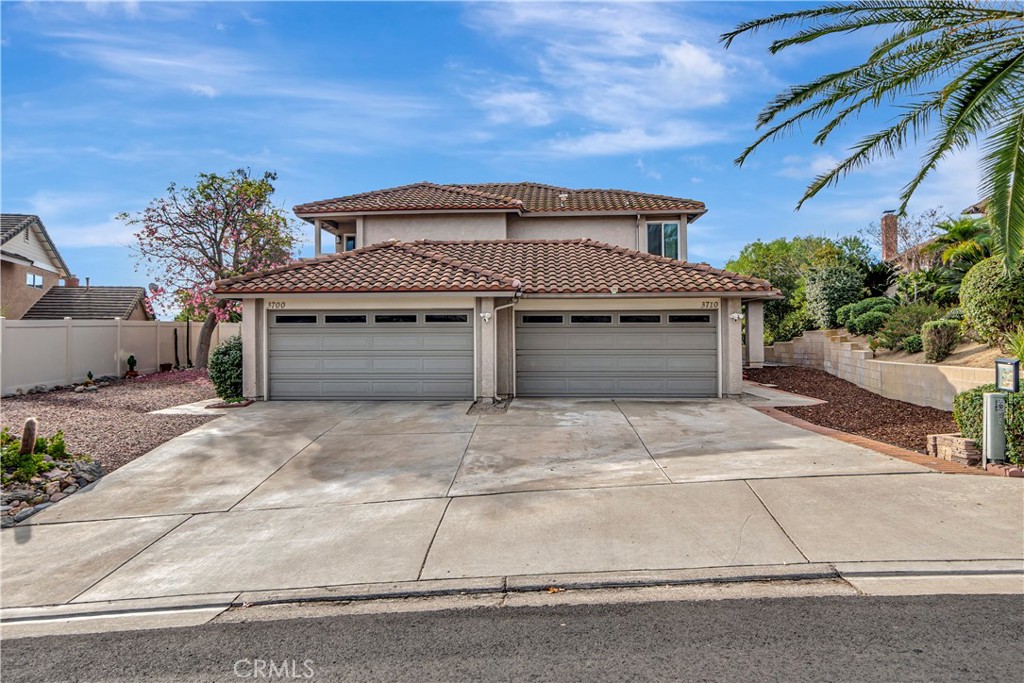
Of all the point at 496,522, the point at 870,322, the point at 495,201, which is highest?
the point at 495,201

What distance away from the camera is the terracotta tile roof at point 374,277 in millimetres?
13883

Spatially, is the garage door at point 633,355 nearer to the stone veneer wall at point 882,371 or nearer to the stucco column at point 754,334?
the stone veneer wall at point 882,371

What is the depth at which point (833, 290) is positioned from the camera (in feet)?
68.5

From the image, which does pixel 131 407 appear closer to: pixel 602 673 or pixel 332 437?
pixel 332 437

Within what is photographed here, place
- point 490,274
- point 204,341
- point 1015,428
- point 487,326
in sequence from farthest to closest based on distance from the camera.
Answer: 1. point 204,341
2. point 490,274
3. point 487,326
4. point 1015,428

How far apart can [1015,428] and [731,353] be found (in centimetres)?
727

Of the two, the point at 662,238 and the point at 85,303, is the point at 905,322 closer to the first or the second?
the point at 662,238

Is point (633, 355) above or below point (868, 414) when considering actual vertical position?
above

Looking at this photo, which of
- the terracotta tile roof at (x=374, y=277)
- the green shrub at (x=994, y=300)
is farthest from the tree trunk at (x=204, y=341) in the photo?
the green shrub at (x=994, y=300)

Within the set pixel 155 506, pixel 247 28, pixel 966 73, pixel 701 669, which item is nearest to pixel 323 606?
pixel 701 669

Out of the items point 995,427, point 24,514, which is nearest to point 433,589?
point 24,514

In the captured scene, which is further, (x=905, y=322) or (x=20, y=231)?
(x=20, y=231)

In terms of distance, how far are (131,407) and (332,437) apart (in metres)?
6.52

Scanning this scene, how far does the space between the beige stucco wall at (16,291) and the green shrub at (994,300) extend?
103 feet
